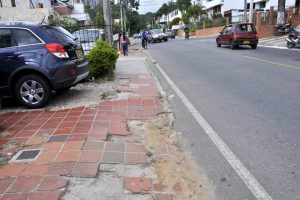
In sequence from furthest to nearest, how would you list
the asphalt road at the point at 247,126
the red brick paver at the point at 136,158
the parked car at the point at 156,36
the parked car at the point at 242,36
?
the parked car at the point at 156,36, the parked car at the point at 242,36, the red brick paver at the point at 136,158, the asphalt road at the point at 247,126

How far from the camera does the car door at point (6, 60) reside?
23.7 feet

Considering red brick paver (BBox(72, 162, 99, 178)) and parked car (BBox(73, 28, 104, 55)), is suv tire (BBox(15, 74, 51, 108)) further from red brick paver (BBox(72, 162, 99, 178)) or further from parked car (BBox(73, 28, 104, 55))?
parked car (BBox(73, 28, 104, 55))

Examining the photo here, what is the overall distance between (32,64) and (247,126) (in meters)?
4.41

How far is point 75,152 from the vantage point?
4766 millimetres

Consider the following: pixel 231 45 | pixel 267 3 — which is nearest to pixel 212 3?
pixel 267 3

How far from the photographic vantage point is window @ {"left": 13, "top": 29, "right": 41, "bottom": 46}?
24.0 ft

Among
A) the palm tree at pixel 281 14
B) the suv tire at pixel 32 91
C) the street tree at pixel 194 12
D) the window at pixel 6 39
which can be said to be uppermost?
the street tree at pixel 194 12

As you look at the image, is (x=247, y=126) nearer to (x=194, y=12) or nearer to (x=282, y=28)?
(x=282, y=28)

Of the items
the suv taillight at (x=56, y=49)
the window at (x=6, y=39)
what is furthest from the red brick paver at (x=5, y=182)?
the window at (x=6, y=39)

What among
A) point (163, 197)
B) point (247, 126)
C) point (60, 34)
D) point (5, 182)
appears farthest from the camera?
point (60, 34)

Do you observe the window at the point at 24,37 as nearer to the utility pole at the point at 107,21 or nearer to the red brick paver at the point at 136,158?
the red brick paver at the point at 136,158

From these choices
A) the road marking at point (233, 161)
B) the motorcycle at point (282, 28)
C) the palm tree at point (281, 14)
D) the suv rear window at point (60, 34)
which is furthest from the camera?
the palm tree at point (281, 14)

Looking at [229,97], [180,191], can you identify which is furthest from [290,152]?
[229,97]

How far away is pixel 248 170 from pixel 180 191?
3.31ft
